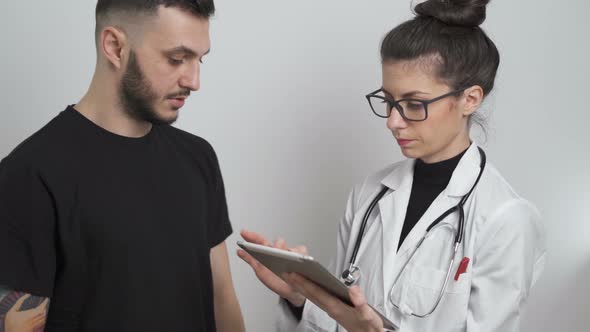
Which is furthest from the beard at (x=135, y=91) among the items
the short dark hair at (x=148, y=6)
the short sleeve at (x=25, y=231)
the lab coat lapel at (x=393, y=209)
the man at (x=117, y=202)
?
the lab coat lapel at (x=393, y=209)

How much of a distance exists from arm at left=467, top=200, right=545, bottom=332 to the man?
737mm

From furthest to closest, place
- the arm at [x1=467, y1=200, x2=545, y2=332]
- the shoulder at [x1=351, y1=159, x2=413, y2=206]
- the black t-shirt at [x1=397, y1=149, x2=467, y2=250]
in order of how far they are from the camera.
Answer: the shoulder at [x1=351, y1=159, x2=413, y2=206], the black t-shirt at [x1=397, y1=149, x2=467, y2=250], the arm at [x1=467, y1=200, x2=545, y2=332]

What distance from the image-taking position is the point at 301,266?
4.65 ft

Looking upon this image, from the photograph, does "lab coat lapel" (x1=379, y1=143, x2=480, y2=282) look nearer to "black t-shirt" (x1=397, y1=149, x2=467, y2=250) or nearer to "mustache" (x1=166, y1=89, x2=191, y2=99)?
"black t-shirt" (x1=397, y1=149, x2=467, y2=250)

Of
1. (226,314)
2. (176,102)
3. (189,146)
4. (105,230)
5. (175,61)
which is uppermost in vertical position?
(175,61)

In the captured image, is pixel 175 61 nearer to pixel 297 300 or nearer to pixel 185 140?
pixel 185 140

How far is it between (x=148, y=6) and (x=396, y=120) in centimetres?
74

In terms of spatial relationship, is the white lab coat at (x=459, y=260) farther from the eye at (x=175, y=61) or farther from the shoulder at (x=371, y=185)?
the eye at (x=175, y=61)

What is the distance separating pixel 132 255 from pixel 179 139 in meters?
0.40

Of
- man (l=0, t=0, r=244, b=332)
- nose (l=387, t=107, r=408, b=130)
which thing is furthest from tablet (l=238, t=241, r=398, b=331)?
nose (l=387, t=107, r=408, b=130)

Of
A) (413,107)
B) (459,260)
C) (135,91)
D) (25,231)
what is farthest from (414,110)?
(25,231)

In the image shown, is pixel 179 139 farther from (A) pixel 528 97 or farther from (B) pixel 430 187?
(A) pixel 528 97

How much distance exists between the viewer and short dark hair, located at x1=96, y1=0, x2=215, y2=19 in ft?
5.08

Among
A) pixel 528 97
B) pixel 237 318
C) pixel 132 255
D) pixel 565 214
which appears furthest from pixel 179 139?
pixel 565 214
